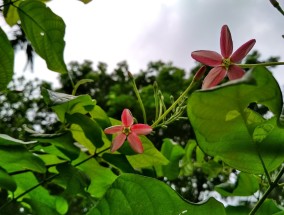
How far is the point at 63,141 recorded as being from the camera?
57cm

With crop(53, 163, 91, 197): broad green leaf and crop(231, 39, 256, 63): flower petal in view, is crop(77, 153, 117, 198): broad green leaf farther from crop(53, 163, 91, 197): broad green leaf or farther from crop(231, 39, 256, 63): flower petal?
crop(231, 39, 256, 63): flower petal

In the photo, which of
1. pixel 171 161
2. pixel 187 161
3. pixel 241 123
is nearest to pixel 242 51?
pixel 241 123

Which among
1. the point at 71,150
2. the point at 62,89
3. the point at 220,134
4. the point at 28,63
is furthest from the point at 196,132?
the point at 62,89

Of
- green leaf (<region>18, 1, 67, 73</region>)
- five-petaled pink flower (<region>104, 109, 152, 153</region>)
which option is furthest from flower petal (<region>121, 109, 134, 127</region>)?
green leaf (<region>18, 1, 67, 73</region>)

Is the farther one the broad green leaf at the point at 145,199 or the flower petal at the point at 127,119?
the flower petal at the point at 127,119

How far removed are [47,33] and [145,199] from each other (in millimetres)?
334

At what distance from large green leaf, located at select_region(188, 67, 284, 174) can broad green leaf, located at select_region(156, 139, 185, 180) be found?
0.44 metres

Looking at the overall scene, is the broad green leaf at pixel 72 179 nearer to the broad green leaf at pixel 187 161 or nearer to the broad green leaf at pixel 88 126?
the broad green leaf at pixel 88 126

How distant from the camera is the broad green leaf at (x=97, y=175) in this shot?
703 millimetres

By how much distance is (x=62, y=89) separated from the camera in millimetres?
11883

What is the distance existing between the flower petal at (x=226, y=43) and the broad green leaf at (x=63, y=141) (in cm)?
22

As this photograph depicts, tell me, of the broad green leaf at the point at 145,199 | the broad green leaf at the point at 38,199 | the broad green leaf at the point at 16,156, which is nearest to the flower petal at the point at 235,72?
the broad green leaf at the point at 145,199

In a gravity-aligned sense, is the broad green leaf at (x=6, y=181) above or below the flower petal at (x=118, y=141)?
below

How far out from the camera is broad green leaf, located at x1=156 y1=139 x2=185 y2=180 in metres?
0.85
